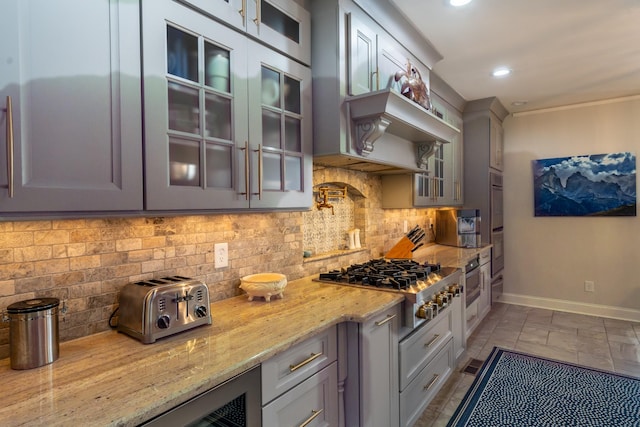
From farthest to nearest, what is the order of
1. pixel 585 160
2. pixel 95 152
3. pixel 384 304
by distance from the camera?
pixel 585 160 → pixel 384 304 → pixel 95 152

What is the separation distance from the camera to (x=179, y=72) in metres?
1.29

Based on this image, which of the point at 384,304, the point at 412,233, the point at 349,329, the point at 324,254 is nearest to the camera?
the point at 349,329

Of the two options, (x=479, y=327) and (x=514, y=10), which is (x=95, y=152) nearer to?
(x=514, y=10)

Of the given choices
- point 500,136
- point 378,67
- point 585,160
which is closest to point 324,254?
point 378,67

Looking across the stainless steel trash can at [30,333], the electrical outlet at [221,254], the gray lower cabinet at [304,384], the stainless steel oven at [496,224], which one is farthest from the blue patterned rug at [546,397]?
the stainless steel trash can at [30,333]

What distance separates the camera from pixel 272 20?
5.56ft

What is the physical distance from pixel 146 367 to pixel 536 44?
10.6 ft

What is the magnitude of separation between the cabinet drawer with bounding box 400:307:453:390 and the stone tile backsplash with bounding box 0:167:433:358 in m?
0.77

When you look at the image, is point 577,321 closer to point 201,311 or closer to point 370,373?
point 370,373

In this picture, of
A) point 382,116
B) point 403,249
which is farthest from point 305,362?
point 403,249

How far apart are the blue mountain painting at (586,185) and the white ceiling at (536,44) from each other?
31.6 inches

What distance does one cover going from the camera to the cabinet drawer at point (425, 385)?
1.97 meters

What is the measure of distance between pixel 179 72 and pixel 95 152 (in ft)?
1.43

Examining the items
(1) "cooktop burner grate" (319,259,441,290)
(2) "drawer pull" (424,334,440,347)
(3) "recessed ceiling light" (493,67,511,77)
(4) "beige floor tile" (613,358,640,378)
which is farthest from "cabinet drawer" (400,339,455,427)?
(3) "recessed ceiling light" (493,67,511,77)
